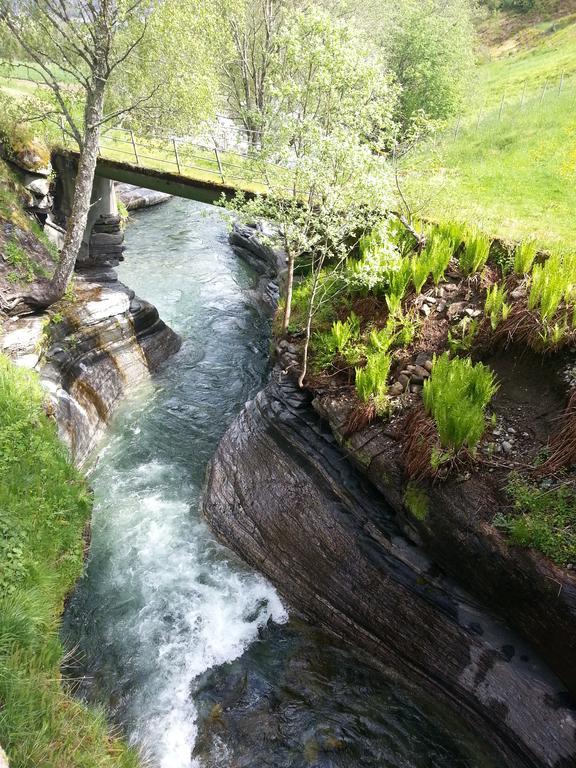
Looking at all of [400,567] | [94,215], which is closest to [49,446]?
[400,567]

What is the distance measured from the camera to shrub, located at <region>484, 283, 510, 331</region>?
26.7 feet

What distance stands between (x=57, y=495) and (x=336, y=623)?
5.20 meters

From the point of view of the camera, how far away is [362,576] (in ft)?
25.1

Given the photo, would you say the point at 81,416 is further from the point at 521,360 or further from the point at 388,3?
the point at 388,3

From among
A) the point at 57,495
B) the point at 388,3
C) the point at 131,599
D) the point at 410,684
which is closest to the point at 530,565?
the point at 410,684

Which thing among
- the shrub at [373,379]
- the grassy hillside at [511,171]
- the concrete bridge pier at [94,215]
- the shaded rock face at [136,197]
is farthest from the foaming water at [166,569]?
the shaded rock face at [136,197]

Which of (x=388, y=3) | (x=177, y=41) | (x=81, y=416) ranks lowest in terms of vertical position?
(x=81, y=416)

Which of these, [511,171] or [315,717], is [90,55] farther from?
[315,717]

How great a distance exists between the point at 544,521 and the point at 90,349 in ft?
37.3

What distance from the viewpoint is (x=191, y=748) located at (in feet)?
20.9

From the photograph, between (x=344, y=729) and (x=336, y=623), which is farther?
(x=336, y=623)

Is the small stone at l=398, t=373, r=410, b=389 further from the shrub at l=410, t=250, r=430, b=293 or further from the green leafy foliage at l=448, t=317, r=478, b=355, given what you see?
the shrub at l=410, t=250, r=430, b=293

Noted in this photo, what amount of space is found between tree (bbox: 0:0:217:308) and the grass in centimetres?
1114

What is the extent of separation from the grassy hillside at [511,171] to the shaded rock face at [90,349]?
864 cm
